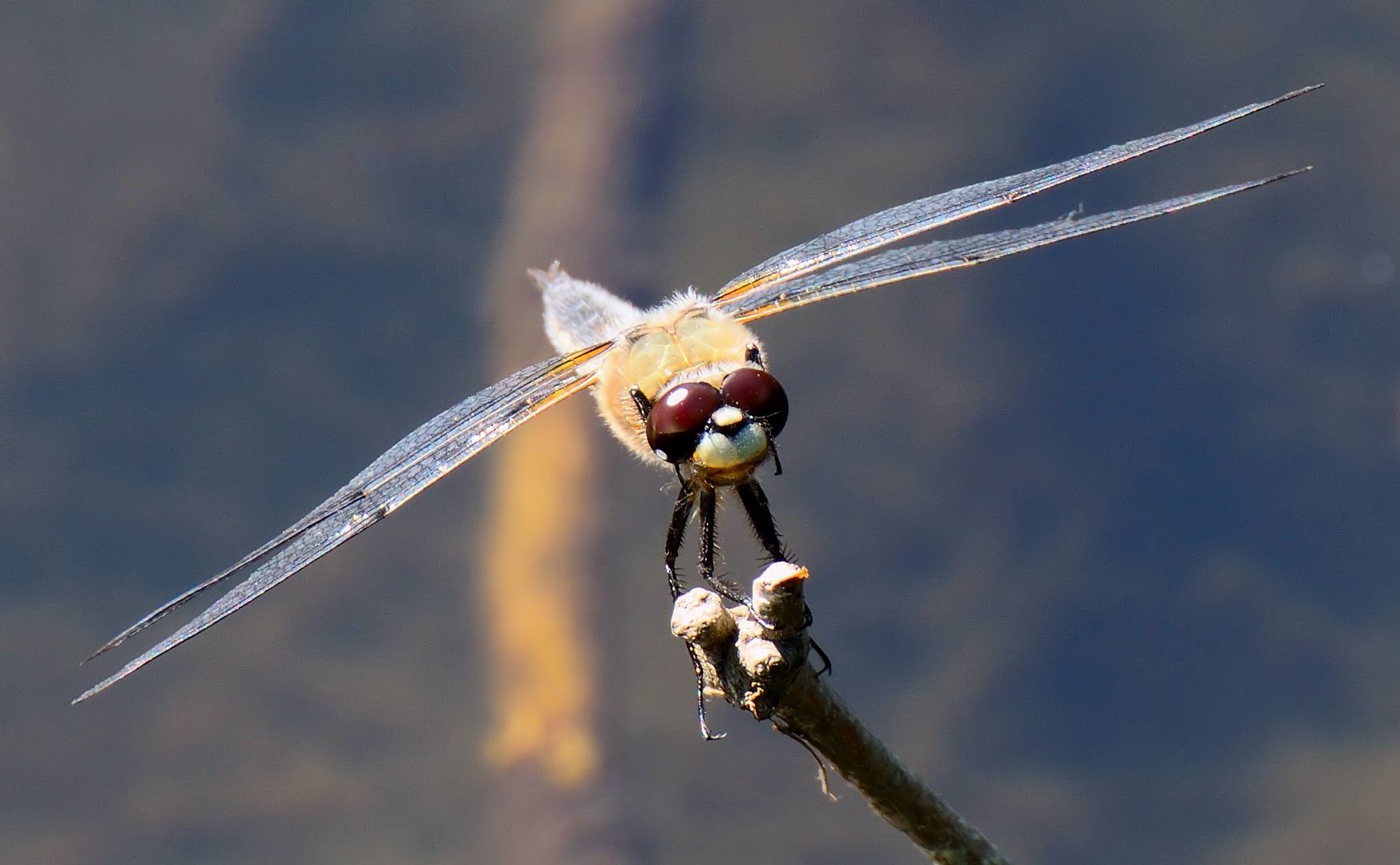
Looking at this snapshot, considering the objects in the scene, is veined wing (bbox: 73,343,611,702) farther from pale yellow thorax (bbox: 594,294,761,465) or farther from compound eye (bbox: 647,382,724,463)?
compound eye (bbox: 647,382,724,463)

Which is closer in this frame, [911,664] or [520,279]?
[911,664]

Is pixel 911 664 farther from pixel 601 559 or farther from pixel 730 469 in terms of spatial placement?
pixel 730 469

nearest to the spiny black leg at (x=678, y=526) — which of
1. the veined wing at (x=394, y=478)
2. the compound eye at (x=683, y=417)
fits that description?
the compound eye at (x=683, y=417)

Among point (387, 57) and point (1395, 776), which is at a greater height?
point (387, 57)

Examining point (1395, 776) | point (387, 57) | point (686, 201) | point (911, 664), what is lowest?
point (1395, 776)

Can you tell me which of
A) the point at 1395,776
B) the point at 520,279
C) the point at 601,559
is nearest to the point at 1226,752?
the point at 1395,776

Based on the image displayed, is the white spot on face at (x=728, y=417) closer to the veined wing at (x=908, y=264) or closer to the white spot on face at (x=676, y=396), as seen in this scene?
the white spot on face at (x=676, y=396)

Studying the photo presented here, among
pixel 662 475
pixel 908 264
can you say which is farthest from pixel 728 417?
pixel 662 475

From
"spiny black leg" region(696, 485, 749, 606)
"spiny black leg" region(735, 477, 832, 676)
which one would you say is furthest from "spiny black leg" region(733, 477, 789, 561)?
"spiny black leg" region(696, 485, 749, 606)
